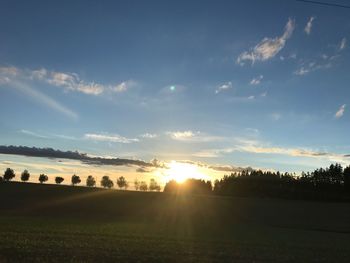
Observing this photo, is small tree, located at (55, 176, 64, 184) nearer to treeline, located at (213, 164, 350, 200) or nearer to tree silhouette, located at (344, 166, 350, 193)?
treeline, located at (213, 164, 350, 200)

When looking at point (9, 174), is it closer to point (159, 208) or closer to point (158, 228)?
point (159, 208)

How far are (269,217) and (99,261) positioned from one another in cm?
6203

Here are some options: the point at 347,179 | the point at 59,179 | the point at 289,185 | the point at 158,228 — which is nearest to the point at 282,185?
the point at 289,185

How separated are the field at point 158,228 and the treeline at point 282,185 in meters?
28.7

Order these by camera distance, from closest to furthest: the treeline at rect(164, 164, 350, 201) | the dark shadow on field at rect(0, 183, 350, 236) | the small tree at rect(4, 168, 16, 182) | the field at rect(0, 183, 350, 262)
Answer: the field at rect(0, 183, 350, 262) → the dark shadow on field at rect(0, 183, 350, 236) → the treeline at rect(164, 164, 350, 201) → the small tree at rect(4, 168, 16, 182)

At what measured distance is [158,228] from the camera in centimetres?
4538

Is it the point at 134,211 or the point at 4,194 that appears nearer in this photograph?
the point at 134,211

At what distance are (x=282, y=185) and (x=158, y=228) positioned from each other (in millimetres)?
107492

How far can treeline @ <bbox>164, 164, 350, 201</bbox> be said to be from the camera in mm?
129125

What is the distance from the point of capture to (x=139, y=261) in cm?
1920

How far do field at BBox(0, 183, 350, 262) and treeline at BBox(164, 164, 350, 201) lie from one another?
28.7m

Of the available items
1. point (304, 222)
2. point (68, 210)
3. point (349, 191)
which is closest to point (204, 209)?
point (304, 222)

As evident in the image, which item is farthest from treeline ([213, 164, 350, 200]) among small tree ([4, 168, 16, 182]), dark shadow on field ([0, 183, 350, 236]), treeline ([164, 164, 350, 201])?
small tree ([4, 168, 16, 182])

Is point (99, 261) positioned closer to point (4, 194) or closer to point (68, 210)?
point (68, 210)
